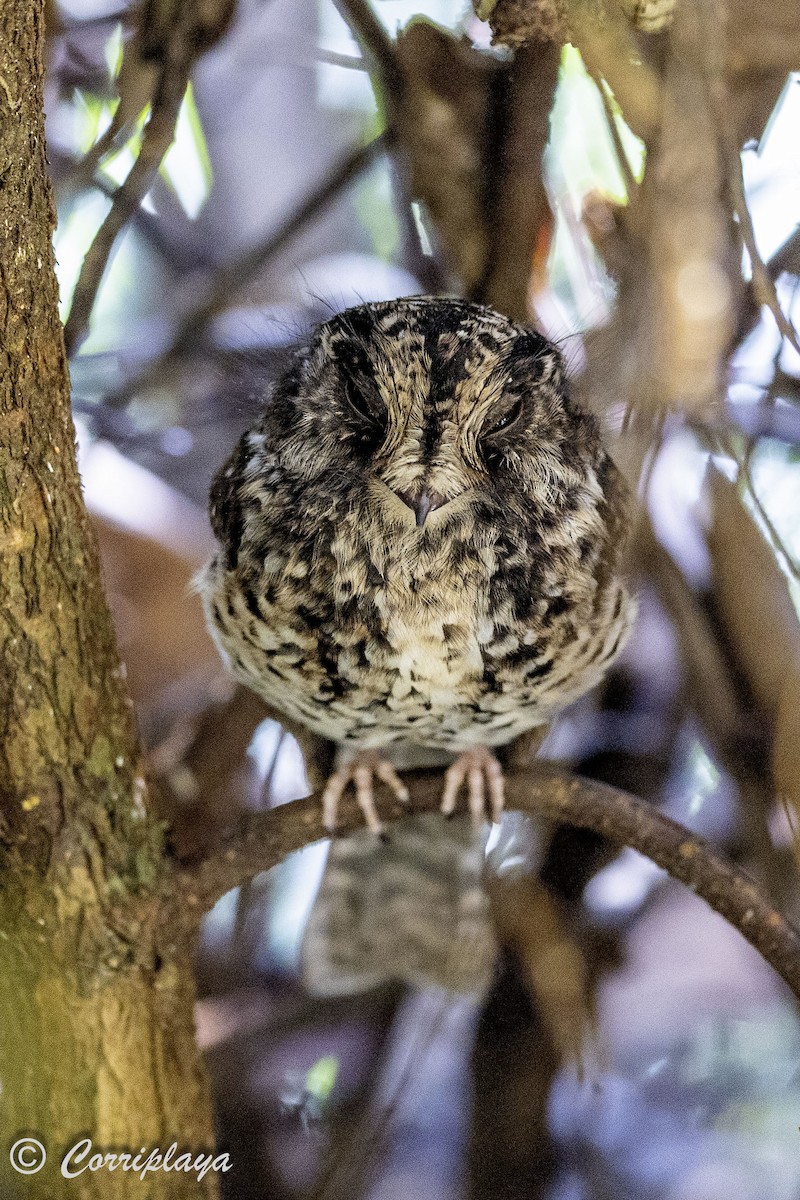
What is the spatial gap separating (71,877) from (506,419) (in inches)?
23.5

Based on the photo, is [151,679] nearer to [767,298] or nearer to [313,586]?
[313,586]

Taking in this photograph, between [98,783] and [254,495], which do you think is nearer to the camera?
[98,783]

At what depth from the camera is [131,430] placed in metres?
1.53

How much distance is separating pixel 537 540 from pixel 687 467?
310 mm

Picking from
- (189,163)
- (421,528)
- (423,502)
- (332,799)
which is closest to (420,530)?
(421,528)

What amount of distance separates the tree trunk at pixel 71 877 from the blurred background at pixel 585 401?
0.43ft

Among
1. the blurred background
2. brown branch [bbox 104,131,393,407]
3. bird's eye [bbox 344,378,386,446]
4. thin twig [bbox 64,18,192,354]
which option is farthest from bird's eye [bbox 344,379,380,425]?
brown branch [bbox 104,131,393,407]

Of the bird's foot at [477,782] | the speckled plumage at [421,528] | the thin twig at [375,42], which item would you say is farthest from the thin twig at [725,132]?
the bird's foot at [477,782]

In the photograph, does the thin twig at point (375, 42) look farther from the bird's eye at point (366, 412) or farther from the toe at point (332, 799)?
the toe at point (332, 799)

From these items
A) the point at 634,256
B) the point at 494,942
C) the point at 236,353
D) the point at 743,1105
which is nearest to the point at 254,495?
the point at 236,353

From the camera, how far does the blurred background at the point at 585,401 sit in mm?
1114

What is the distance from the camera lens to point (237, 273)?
151 cm

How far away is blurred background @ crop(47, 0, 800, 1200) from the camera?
1114 millimetres

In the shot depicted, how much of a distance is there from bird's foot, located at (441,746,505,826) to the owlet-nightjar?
3.1 inches
